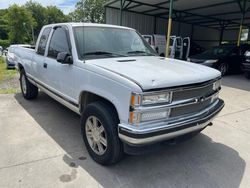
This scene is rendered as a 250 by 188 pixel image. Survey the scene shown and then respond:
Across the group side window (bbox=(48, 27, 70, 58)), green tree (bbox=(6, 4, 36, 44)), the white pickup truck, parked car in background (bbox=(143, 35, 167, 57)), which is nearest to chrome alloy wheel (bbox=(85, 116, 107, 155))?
the white pickup truck

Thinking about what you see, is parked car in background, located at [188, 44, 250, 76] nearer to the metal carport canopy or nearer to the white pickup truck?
the metal carport canopy

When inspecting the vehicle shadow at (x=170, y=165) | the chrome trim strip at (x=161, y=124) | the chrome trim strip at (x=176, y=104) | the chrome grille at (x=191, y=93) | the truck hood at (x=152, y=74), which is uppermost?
the truck hood at (x=152, y=74)

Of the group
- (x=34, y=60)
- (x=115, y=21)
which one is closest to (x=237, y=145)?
(x=34, y=60)

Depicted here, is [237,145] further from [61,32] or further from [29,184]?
[61,32]

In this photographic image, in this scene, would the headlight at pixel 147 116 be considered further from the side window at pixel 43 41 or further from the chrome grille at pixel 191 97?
the side window at pixel 43 41

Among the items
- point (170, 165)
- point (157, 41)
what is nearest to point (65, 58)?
point (170, 165)

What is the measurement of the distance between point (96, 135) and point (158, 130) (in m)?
0.98

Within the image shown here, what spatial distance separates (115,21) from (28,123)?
1641 centimetres

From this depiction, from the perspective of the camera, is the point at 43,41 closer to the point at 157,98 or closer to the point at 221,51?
the point at 157,98

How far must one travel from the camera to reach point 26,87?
5.84 m

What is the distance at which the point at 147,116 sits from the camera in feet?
7.98

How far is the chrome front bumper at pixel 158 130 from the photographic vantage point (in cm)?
236

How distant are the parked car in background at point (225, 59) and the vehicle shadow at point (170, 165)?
7.36 metres

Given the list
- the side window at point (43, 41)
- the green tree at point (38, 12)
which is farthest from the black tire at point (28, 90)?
the green tree at point (38, 12)
